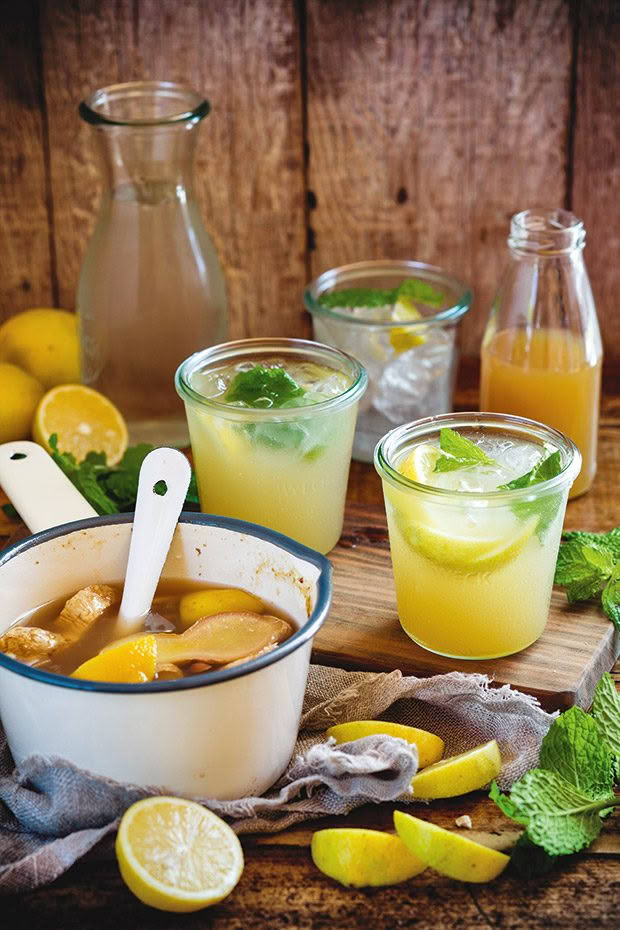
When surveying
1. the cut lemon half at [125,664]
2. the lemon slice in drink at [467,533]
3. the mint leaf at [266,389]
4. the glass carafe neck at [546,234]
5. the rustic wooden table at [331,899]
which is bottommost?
the rustic wooden table at [331,899]

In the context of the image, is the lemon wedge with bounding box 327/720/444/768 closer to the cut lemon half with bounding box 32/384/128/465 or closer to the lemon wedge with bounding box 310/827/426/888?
the lemon wedge with bounding box 310/827/426/888

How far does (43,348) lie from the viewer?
1857 mm

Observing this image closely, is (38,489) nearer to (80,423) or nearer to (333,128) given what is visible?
(80,423)

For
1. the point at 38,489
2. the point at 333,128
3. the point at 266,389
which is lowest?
the point at 38,489

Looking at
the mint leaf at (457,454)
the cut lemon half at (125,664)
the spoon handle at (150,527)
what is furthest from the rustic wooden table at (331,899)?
the mint leaf at (457,454)

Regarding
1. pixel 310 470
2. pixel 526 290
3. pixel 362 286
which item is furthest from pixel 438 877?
pixel 362 286

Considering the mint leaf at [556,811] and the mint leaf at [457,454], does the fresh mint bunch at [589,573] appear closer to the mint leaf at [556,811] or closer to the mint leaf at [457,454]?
the mint leaf at [457,454]

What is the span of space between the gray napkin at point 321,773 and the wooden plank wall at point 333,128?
3.06 ft

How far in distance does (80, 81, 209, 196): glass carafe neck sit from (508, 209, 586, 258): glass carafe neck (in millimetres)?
453

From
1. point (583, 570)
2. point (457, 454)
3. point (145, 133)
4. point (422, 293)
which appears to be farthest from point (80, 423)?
point (583, 570)

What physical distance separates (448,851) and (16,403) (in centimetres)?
97

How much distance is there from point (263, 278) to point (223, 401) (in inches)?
25.6

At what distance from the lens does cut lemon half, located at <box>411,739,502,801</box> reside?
1088mm

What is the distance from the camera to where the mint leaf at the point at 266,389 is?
1.37 m
